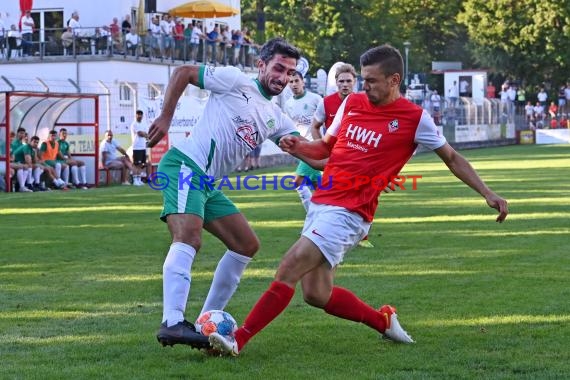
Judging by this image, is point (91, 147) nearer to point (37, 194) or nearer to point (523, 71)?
point (37, 194)

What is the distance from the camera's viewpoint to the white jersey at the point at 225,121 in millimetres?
7465

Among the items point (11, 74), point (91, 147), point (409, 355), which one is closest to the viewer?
point (409, 355)

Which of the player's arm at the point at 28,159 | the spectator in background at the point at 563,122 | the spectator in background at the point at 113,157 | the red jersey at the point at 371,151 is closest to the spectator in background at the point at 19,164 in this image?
the player's arm at the point at 28,159

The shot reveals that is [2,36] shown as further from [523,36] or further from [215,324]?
[523,36]

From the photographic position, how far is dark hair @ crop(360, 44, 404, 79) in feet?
23.4

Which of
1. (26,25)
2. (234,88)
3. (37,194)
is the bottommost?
(37,194)

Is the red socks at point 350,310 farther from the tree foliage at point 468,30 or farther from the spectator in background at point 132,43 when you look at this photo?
the tree foliage at point 468,30

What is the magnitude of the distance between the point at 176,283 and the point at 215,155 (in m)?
0.93

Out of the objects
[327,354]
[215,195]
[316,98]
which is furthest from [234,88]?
[316,98]

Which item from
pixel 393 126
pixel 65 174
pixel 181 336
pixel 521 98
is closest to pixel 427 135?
pixel 393 126

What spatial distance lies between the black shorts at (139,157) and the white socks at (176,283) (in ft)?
75.3

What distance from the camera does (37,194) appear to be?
2506 centimetres

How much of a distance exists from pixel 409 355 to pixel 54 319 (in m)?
2.85

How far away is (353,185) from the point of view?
283 inches
